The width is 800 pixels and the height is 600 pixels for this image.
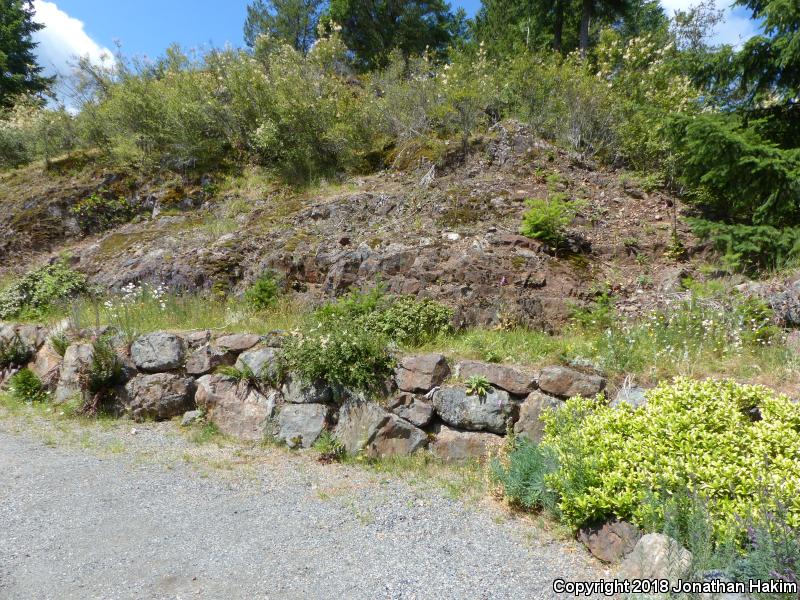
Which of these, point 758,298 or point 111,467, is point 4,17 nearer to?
point 111,467

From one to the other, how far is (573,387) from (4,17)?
28411mm

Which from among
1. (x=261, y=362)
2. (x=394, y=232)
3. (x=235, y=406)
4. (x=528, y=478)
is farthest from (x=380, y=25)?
(x=528, y=478)

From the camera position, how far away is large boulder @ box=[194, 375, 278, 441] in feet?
17.9

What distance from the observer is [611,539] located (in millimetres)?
3180

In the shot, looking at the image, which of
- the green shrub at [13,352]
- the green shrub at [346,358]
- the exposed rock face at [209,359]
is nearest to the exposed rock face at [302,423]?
the green shrub at [346,358]

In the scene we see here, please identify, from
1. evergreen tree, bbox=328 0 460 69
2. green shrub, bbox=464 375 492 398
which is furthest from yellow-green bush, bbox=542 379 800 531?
evergreen tree, bbox=328 0 460 69

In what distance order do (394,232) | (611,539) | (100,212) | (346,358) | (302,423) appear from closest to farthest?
(611,539)
(346,358)
(302,423)
(394,232)
(100,212)

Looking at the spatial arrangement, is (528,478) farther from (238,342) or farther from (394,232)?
(394,232)

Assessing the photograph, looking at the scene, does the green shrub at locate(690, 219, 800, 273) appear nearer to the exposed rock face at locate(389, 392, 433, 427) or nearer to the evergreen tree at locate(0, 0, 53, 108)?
the exposed rock face at locate(389, 392, 433, 427)

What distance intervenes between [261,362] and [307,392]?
733 millimetres

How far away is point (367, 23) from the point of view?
59.6 ft

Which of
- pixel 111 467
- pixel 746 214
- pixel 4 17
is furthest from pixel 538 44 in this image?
pixel 4 17

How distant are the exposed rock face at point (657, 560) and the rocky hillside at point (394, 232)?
3.16 metres

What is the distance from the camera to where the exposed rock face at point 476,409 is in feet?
15.3
